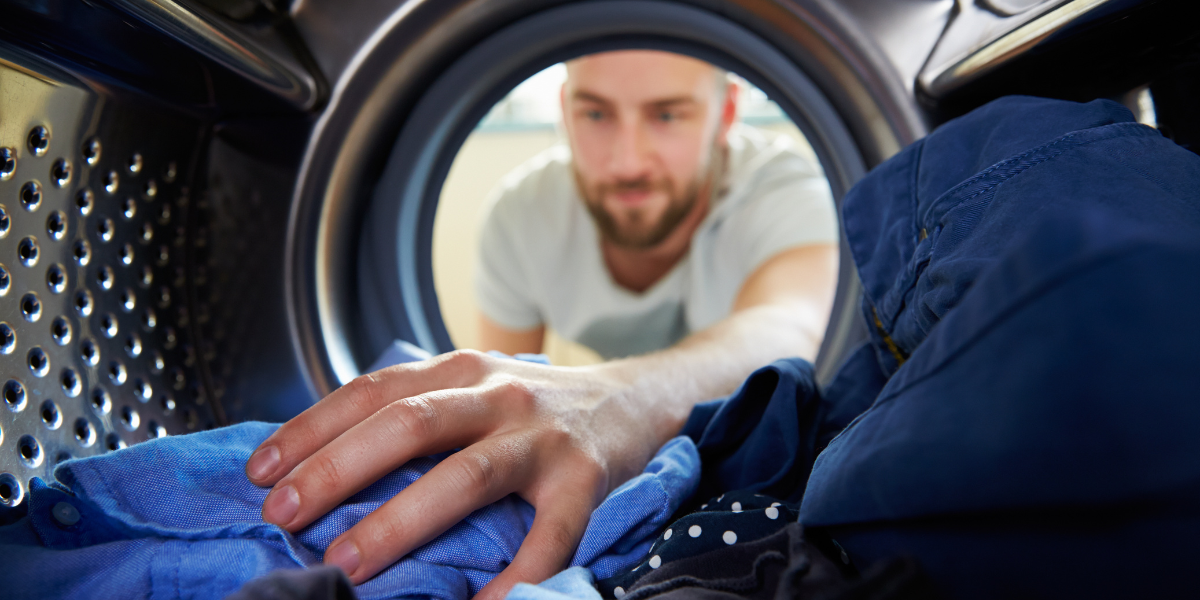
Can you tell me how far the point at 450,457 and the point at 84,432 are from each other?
0.84ft

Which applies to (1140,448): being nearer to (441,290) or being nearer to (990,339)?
(990,339)

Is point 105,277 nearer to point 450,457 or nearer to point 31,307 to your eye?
point 31,307

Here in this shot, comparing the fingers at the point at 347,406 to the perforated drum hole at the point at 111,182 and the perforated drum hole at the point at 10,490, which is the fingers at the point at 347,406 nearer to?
the perforated drum hole at the point at 10,490

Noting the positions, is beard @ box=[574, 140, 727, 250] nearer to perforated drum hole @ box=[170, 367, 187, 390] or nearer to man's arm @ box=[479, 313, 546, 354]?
man's arm @ box=[479, 313, 546, 354]

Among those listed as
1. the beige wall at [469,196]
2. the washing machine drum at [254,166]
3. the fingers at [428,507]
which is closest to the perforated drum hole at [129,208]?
the washing machine drum at [254,166]


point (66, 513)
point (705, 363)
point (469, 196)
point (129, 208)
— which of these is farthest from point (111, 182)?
point (469, 196)

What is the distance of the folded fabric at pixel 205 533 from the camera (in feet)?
1.06

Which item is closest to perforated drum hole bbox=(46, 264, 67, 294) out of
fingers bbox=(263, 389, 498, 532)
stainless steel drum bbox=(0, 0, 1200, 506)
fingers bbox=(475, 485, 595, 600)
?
stainless steel drum bbox=(0, 0, 1200, 506)

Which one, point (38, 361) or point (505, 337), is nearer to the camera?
point (38, 361)

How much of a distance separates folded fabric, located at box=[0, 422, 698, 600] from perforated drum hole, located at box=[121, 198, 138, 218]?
0.24 m

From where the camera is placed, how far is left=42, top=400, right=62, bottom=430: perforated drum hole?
0.43 meters

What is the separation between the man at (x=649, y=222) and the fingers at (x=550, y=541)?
2.44 feet

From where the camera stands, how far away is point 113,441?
0.48m

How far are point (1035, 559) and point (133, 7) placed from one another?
20.6 inches
